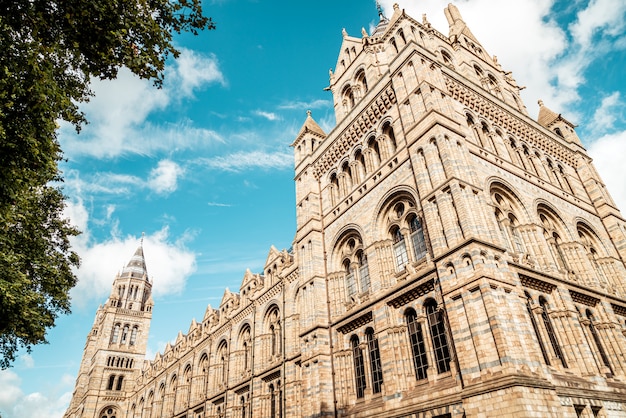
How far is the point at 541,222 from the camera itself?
19.6m

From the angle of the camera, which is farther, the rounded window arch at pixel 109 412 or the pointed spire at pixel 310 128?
the rounded window arch at pixel 109 412

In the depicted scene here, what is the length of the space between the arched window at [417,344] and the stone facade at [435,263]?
0.05 m

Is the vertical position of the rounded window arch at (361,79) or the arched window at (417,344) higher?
the rounded window arch at (361,79)

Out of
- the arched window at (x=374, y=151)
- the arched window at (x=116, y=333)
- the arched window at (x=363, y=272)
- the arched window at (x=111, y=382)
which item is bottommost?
the arched window at (x=363, y=272)

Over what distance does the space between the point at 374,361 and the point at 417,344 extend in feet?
8.23

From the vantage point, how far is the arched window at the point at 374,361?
663 inches

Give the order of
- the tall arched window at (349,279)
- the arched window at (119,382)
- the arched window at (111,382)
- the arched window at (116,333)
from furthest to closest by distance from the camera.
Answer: the arched window at (116,333), the arched window at (119,382), the arched window at (111,382), the tall arched window at (349,279)

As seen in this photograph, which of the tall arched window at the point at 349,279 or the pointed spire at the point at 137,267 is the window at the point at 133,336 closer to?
the pointed spire at the point at 137,267

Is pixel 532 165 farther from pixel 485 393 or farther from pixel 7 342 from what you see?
pixel 7 342

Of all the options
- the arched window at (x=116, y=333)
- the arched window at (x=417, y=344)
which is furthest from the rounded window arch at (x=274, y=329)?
the arched window at (x=116, y=333)

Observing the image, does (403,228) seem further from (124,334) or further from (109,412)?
(124,334)

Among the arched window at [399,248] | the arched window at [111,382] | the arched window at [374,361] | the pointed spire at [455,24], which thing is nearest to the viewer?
the arched window at [374,361]

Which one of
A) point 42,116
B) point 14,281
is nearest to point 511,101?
point 42,116

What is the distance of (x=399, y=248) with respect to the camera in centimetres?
1850
